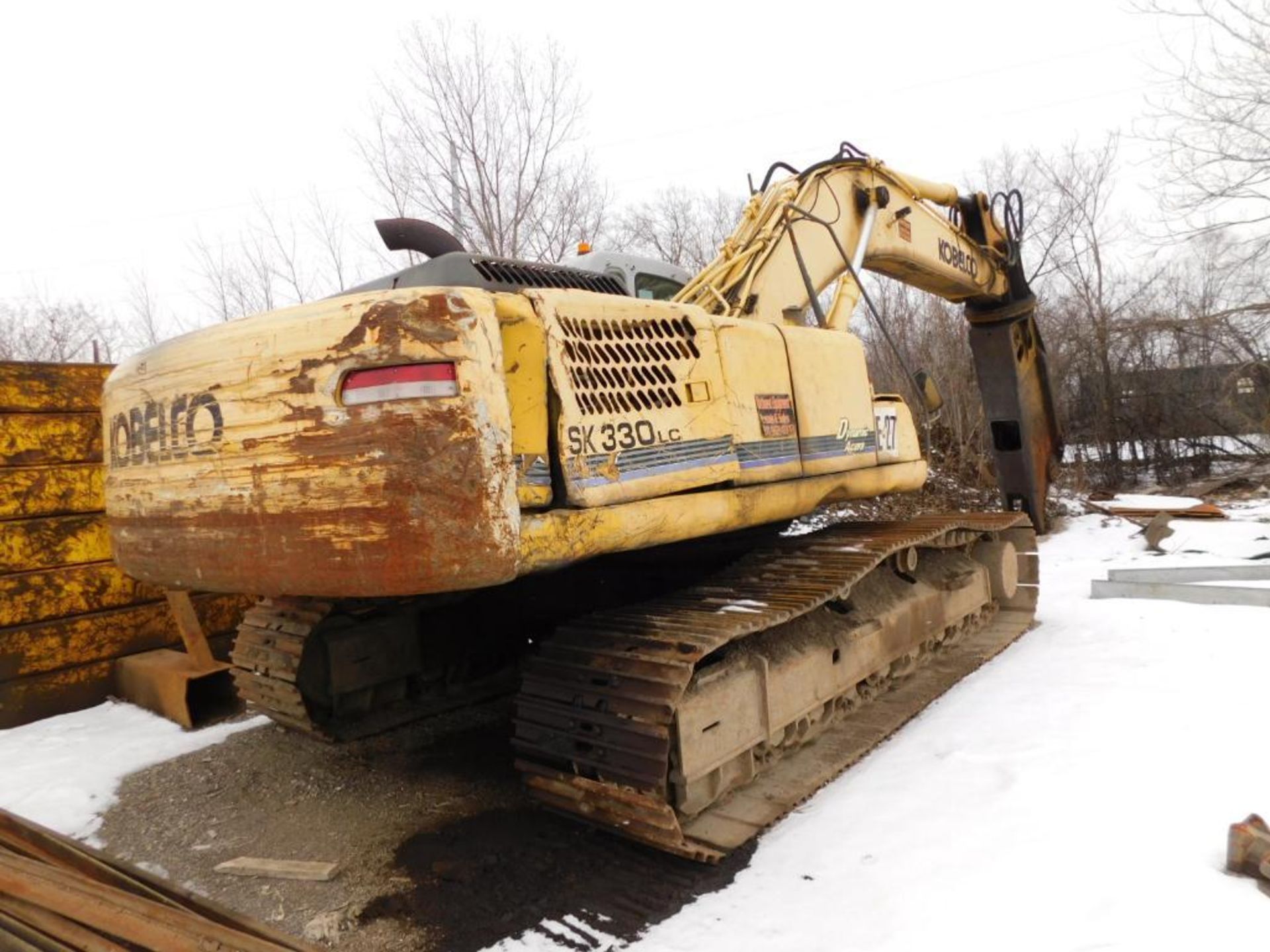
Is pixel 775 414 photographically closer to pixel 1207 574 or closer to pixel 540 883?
pixel 540 883

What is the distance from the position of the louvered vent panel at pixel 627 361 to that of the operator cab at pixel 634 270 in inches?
59.3

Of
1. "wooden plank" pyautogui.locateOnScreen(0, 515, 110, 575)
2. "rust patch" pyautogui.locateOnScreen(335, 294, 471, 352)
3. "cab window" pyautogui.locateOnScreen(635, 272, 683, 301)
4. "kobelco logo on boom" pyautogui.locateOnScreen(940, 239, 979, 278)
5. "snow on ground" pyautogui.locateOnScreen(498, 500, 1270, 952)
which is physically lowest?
"snow on ground" pyautogui.locateOnScreen(498, 500, 1270, 952)

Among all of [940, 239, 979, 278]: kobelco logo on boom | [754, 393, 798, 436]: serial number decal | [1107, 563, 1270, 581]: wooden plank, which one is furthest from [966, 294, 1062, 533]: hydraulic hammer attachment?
[754, 393, 798, 436]: serial number decal

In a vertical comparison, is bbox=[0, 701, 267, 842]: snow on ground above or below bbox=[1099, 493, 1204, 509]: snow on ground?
above

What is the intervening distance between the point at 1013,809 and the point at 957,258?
4.77 m

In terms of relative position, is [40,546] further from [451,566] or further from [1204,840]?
[1204,840]

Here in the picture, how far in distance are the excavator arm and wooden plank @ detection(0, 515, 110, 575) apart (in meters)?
3.75

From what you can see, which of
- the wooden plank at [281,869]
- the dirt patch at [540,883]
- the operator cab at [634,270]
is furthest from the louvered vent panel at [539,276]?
the wooden plank at [281,869]

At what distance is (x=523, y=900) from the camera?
2.71 metres

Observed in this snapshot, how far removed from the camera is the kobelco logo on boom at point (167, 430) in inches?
98.8

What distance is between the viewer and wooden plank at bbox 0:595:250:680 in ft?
15.8

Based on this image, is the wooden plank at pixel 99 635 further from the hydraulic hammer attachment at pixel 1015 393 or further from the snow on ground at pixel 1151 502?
the snow on ground at pixel 1151 502

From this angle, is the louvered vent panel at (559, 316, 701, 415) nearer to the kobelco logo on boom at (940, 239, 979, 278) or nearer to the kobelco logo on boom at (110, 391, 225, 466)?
the kobelco logo on boom at (110, 391, 225, 466)

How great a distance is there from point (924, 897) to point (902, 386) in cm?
1337
